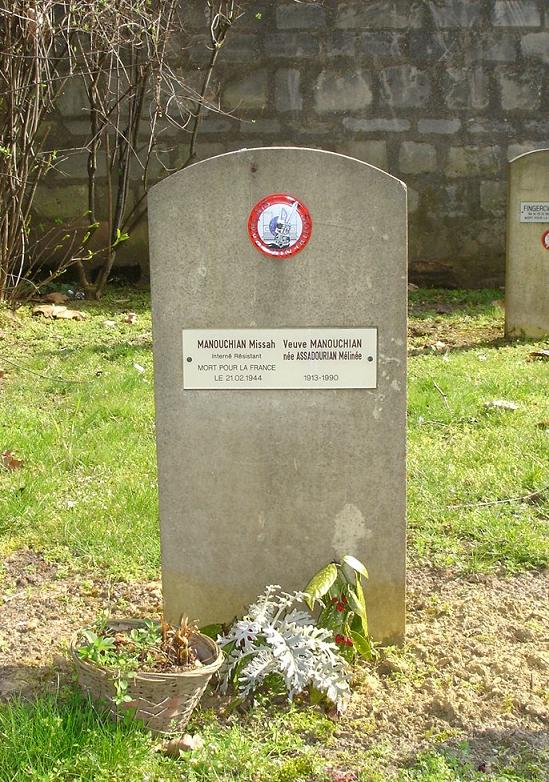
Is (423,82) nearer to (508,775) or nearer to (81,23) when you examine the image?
(81,23)

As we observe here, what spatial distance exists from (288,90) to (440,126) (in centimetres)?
137

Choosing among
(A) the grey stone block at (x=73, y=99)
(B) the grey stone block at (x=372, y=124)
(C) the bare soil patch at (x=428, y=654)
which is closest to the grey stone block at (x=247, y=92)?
(B) the grey stone block at (x=372, y=124)

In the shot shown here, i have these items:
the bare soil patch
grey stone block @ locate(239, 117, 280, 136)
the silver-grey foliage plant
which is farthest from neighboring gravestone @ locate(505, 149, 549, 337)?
the silver-grey foliage plant

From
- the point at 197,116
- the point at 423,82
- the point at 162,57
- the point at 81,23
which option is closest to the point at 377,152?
the point at 423,82

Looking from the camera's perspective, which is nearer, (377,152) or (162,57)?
(162,57)

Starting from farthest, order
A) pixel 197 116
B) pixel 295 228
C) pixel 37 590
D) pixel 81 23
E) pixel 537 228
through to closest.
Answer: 1. pixel 197 116
2. pixel 537 228
3. pixel 81 23
4. pixel 37 590
5. pixel 295 228

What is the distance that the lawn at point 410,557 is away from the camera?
2434 mm

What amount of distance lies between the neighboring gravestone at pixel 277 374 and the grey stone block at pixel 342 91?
591 cm

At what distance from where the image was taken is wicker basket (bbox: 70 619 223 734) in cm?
245

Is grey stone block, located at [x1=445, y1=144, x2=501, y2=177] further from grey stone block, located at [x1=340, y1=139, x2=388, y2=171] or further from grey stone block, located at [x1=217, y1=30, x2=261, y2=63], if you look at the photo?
grey stone block, located at [x1=217, y1=30, x2=261, y2=63]

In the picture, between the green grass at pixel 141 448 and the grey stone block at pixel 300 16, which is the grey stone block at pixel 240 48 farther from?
the green grass at pixel 141 448

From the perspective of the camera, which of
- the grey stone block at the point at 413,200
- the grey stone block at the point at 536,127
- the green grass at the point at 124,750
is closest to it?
the green grass at the point at 124,750

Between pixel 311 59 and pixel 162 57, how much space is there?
5.16 ft

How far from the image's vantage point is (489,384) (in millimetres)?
5715
